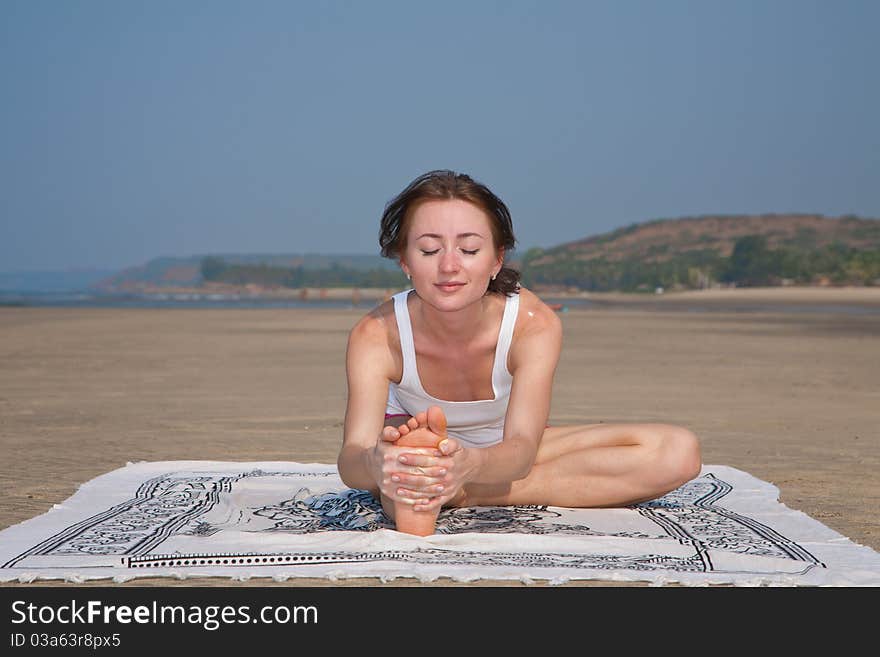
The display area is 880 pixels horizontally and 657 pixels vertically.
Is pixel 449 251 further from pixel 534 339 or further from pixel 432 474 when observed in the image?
pixel 432 474

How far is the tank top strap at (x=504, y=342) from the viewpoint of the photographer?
4660 mm

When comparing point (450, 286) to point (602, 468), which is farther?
point (602, 468)

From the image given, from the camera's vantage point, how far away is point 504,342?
4.66 m

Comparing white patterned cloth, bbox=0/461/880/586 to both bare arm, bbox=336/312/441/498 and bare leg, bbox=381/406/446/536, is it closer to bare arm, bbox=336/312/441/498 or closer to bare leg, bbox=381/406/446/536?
bare leg, bbox=381/406/446/536

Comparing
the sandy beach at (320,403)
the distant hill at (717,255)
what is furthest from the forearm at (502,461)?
the distant hill at (717,255)

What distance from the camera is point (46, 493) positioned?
5.73m

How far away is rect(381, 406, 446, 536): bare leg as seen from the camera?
4086 millimetres

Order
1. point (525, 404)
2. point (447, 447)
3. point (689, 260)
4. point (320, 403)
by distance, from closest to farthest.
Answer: point (447, 447) < point (525, 404) < point (320, 403) < point (689, 260)

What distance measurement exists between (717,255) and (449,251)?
105 metres

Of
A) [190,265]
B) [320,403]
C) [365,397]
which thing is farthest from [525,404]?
[190,265]

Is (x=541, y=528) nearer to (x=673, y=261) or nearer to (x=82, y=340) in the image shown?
(x=82, y=340)

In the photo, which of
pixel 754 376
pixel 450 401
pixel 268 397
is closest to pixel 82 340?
pixel 268 397

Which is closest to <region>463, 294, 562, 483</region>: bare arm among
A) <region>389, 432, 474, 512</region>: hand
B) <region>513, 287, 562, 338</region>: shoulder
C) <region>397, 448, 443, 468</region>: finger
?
<region>513, 287, 562, 338</region>: shoulder

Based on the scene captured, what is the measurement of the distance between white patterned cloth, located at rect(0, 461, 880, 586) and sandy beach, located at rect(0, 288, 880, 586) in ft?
0.69
